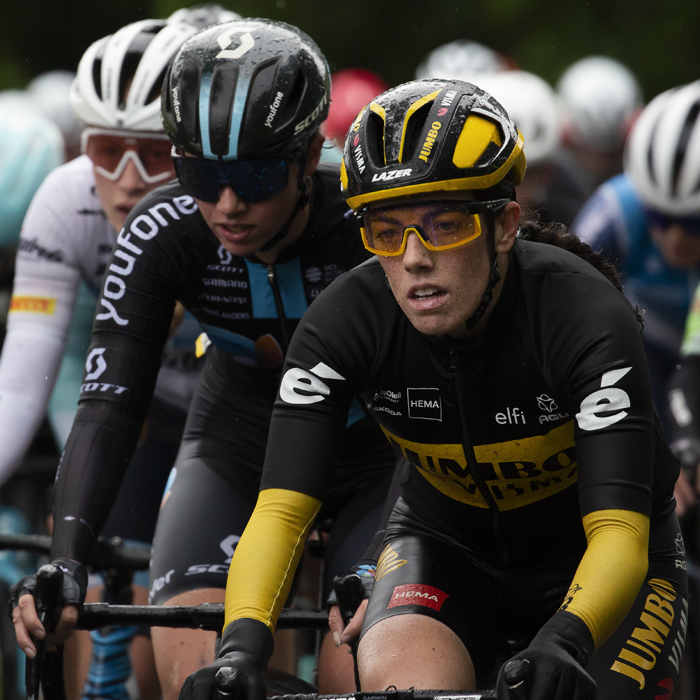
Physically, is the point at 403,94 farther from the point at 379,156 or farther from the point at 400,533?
the point at 400,533

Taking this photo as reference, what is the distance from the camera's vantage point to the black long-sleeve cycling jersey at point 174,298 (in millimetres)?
4332

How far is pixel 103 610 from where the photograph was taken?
375 cm

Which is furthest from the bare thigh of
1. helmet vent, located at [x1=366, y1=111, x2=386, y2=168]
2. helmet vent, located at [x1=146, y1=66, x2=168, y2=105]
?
helmet vent, located at [x1=146, y1=66, x2=168, y2=105]

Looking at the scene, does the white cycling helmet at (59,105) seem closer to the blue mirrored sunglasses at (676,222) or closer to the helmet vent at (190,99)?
the blue mirrored sunglasses at (676,222)

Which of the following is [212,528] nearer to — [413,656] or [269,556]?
[269,556]

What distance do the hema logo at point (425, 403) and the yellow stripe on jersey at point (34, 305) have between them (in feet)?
7.80

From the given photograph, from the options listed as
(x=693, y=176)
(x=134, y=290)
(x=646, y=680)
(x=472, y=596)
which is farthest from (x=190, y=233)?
(x=693, y=176)

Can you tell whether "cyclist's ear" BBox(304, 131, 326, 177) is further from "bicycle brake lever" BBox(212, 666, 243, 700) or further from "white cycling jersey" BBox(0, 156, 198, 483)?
"bicycle brake lever" BBox(212, 666, 243, 700)

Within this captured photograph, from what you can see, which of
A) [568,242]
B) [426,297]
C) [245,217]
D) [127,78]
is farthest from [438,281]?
[127,78]

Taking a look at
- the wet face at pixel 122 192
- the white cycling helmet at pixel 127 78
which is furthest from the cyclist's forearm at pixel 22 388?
the white cycling helmet at pixel 127 78

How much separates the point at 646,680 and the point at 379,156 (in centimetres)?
152

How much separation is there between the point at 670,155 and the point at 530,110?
344cm

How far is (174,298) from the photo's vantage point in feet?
15.0

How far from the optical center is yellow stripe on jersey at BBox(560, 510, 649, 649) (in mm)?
3053
